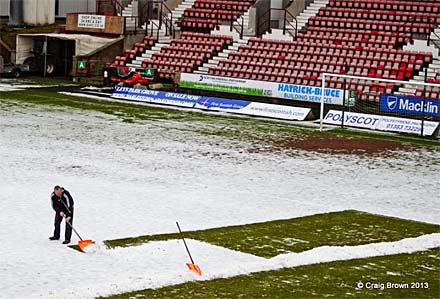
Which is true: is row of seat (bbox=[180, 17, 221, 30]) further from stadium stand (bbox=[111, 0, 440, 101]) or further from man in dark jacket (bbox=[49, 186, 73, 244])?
man in dark jacket (bbox=[49, 186, 73, 244])

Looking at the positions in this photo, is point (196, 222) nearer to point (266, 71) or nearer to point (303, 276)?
point (303, 276)

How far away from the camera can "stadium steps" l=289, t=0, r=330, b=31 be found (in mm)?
50188

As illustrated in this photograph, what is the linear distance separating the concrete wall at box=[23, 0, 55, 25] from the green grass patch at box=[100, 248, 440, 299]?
4393 centimetres

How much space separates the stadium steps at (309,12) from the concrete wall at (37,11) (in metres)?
16.0

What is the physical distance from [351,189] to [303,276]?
27.0 feet

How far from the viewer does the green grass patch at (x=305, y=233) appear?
1754cm

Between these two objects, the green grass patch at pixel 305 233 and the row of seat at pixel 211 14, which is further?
the row of seat at pixel 211 14

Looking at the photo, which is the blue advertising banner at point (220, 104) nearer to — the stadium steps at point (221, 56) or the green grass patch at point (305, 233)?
the stadium steps at point (221, 56)

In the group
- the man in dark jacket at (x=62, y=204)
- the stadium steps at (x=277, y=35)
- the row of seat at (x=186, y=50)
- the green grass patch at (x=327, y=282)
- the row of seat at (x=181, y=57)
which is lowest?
the green grass patch at (x=327, y=282)

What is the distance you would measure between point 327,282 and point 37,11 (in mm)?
45206

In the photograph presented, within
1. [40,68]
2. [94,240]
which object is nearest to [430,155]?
[94,240]

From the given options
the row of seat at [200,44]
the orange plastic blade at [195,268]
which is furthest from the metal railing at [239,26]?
the orange plastic blade at [195,268]

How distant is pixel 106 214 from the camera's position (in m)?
19.8

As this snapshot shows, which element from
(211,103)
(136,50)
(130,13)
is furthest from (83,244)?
(130,13)
